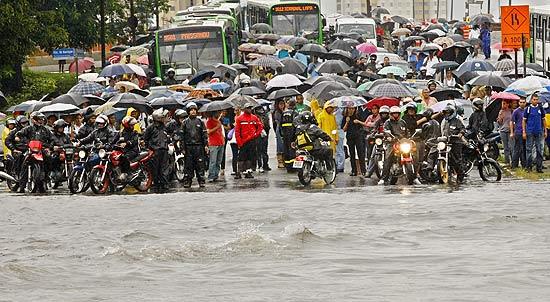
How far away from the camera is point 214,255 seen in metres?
19.6

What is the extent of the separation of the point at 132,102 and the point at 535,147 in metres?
8.09

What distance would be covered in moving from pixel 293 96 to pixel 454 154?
19.3 feet

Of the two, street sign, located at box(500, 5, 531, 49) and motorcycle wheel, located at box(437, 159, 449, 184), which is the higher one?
street sign, located at box(500, 5, 531, 49)

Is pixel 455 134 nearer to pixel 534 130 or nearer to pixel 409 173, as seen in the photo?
pixel 409 173

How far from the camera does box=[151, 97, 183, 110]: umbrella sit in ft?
105

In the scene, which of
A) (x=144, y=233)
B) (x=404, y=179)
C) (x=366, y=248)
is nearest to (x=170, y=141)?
(x=404, y=179)

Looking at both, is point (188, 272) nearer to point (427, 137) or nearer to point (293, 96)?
point (427, 137)

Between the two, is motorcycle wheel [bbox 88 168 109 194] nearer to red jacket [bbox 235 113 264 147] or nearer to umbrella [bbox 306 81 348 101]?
red jacket [bbox 235 113 264 147]

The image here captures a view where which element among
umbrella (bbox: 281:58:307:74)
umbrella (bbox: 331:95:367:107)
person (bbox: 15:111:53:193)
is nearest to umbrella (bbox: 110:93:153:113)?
person (bbox: 15:111:53:193)

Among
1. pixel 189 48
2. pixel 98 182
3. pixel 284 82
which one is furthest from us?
pixel 189 48

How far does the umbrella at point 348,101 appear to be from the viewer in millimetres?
30172

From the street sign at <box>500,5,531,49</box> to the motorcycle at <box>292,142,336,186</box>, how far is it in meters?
8.86

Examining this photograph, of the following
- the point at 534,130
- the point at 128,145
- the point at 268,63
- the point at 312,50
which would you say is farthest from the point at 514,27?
the point at 312,50

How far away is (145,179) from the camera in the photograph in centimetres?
2839
